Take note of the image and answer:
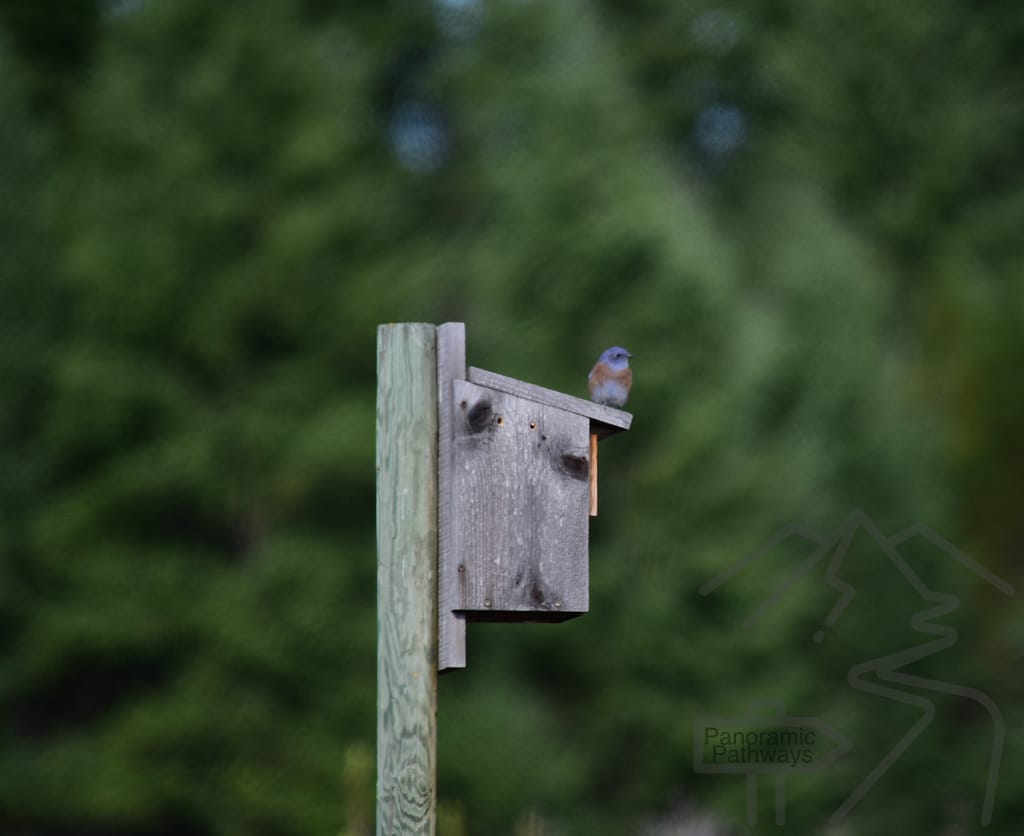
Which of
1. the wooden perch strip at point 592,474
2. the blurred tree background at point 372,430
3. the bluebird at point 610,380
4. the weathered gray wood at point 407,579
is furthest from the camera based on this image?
the blurred tree background at point 372,430

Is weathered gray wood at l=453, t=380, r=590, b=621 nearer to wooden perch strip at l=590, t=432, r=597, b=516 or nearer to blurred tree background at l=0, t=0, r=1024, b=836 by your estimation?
wooden perch strip at l=590, t=432, r=597, b=516

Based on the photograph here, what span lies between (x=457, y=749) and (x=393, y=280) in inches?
178

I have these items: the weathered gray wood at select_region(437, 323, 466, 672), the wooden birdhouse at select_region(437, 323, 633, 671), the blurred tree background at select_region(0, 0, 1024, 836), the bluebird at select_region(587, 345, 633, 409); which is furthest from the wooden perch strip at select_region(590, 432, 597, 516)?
the blurred tree background at select_region(0, 0, 1024, 836)

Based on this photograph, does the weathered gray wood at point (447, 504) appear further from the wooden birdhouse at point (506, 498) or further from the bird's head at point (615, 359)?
the bird's head at point (615, 359)

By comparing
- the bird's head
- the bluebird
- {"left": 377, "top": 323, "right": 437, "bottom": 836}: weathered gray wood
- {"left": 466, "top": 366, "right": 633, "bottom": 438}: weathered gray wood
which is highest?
the bird's head

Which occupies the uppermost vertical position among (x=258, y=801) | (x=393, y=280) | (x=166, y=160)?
(x=166, y=160)

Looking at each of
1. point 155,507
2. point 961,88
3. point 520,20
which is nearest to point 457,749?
point 155,507

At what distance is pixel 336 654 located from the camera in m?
14.3

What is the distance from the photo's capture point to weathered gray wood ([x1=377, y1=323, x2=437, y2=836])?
434cm

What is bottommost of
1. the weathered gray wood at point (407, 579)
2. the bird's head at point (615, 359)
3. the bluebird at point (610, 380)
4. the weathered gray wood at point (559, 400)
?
the weathered gray wood at point (407, 579)

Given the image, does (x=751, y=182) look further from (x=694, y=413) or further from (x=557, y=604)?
(x=557, y=604)

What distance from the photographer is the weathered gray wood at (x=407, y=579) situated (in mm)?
4340

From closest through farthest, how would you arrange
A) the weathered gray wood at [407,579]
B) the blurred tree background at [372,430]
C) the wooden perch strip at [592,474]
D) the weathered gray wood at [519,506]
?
the weathered gray wood at [407,579]
the weathered gray wood at [519,506]
the wooden perch strip at [592,474]
the blurred tree background at [372,430]

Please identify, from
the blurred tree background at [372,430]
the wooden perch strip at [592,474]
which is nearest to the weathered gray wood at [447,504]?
the wooden perch strip at [592,474]
